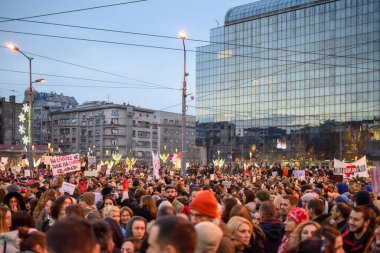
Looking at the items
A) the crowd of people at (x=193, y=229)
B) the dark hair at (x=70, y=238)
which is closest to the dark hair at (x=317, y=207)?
the crowd of people at (x=193, y=229)

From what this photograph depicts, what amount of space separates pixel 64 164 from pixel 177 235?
53.3 feet

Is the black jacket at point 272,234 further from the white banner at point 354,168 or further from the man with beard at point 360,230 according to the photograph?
the white banner at point 354,168

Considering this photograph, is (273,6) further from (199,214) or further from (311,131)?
(199,214)

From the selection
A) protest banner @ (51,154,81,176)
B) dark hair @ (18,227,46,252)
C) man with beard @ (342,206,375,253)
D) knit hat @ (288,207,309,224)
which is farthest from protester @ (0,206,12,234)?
protest banner @ (51,154,81,176)

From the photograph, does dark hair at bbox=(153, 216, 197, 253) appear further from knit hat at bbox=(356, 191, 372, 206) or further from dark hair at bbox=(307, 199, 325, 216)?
knit hat at bbox=(356, 191, 372, 206)

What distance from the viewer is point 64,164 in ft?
63.1

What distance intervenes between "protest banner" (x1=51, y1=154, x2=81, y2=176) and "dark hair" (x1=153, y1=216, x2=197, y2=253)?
15852mm

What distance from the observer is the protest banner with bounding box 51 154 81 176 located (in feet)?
62.1

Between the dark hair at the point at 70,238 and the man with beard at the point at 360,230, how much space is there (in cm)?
461

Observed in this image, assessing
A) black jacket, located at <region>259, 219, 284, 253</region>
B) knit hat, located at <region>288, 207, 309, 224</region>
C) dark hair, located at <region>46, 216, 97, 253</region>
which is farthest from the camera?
black jacket, located at <region>259, 219, 284, 253</region>

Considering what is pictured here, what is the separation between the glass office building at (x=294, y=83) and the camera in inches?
3187

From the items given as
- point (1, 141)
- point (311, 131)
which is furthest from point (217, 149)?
point (1, 141)

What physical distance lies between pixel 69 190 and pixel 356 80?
76.4 meters

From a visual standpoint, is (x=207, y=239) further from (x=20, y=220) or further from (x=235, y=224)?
(x=20, y=220)
